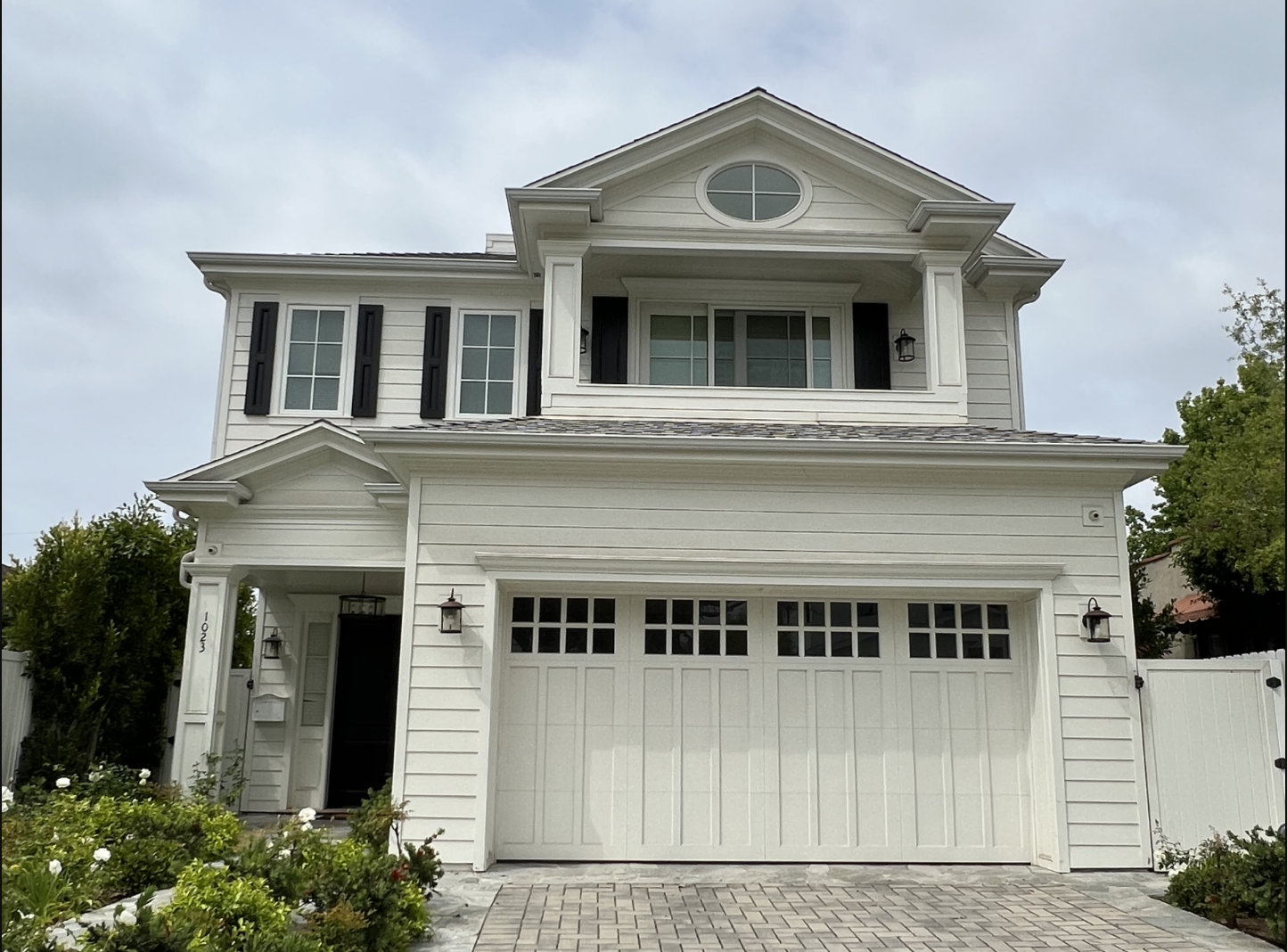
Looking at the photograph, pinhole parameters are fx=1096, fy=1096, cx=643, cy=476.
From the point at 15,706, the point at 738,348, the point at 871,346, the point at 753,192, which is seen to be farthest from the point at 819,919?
the point at 15,706

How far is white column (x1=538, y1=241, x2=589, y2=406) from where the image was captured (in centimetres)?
1067

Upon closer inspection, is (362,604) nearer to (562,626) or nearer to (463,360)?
(463,360)

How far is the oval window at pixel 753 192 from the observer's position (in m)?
11.5

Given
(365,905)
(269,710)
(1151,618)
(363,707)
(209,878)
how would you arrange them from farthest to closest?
1. (1151,618)
2. (363,707)
3. (269,710)
4. (365,905)
5. (209,878)

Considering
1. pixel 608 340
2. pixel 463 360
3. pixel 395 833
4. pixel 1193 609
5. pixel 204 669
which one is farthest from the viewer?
pixel 1193 609

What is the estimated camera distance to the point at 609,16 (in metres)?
5.76

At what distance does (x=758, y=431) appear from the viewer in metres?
9.52

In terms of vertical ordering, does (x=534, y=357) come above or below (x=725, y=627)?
above

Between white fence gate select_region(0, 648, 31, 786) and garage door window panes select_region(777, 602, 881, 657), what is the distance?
24.1 feet

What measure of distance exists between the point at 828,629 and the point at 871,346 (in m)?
4.03

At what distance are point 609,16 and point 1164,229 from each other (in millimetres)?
2989

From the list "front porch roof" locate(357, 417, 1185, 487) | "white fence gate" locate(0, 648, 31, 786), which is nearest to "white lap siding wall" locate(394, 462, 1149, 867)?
"front porch roof" locate(357, 417, 1185, 487)

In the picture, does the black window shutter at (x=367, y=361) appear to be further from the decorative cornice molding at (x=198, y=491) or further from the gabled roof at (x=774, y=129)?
the gabled roof at (x=774, y=129)

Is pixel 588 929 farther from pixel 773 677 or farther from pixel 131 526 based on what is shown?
pixel 131 526
